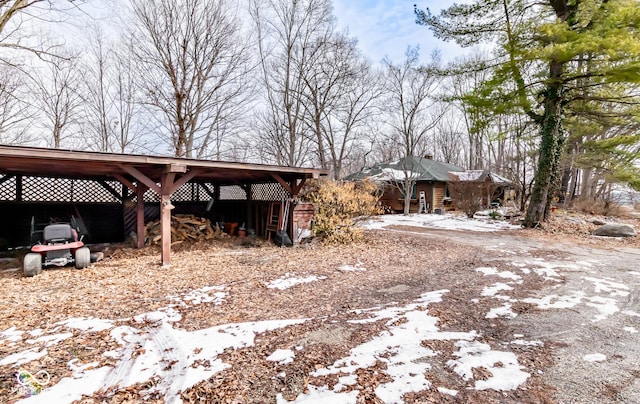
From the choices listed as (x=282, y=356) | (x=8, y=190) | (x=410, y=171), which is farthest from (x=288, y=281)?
(x=410, y=171)

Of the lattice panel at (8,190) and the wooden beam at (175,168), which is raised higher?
the wooden beam at (175,168)

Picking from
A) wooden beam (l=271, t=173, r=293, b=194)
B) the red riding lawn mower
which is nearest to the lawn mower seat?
the red riding lawn mower

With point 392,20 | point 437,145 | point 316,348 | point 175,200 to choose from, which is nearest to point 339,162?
point 392,20

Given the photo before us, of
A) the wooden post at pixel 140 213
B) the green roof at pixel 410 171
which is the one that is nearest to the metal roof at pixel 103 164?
the wooden post at pixel 140 213

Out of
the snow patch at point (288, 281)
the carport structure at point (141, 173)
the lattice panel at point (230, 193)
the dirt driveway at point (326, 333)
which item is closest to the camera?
the dirt driveway at point (326, 333)

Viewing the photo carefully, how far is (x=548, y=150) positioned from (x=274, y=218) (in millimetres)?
9378

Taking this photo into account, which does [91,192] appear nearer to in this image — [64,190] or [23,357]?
[64,190]

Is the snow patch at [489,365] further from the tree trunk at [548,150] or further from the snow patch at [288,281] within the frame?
the tree trunk at [548,150]

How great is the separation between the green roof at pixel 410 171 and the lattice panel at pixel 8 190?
1377 cm

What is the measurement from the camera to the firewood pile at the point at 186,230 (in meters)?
8.09

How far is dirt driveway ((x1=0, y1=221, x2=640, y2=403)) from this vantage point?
7.17ft

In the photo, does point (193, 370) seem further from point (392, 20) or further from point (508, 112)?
point (392, 20)

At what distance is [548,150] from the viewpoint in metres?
10.3

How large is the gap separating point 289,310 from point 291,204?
4.58 metres
